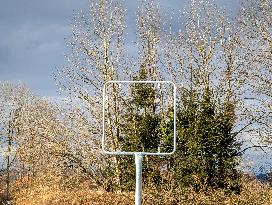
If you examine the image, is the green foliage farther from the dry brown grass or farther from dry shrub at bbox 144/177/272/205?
dry shrub at bbox 144/177/272/205

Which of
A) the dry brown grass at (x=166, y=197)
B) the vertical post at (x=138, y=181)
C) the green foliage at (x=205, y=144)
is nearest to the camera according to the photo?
the vertical post at (x=138, y=181)

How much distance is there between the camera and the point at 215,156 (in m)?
24.5

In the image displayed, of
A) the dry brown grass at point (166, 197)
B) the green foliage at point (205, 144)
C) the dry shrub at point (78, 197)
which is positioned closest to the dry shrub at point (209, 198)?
the dry brown grass at point (166, 197)

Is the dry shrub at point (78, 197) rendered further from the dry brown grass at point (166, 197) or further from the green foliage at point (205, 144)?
the green foliage at point (205, 144)

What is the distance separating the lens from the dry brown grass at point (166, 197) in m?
17.0

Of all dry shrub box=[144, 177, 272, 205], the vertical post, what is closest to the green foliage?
dry shrub box=[144, 177, 272, 205]

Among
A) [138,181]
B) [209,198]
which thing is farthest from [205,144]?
[138,181]

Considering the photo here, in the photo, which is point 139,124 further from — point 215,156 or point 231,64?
point 231,64

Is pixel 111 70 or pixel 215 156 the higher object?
pixel 111 70

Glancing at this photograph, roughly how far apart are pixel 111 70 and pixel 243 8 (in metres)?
6.96

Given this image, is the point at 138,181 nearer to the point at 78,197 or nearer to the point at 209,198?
the point at 209,198

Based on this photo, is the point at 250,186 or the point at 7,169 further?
the point at 7,169

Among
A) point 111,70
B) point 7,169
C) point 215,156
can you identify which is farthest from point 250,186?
point 7,169

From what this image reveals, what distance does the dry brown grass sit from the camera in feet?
55.7
